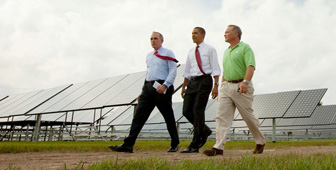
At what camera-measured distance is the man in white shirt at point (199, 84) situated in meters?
4.36

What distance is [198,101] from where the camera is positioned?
4336mm

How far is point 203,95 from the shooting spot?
171 inches

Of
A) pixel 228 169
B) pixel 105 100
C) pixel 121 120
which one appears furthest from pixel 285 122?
pixel 228 169

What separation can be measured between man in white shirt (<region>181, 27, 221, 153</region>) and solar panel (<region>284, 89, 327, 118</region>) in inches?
304

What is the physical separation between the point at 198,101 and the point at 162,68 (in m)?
0.79

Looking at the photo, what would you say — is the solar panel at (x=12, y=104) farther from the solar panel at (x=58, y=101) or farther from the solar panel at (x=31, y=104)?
the solar panel at (x=58, y=101)

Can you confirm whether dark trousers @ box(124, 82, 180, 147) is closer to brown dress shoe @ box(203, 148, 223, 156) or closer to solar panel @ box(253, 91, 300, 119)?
brown dress shoe @ box(203, 148, 223, 156)

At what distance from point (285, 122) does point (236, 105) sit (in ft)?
52.9

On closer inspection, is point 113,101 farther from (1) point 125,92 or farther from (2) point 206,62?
(2) point 206,62

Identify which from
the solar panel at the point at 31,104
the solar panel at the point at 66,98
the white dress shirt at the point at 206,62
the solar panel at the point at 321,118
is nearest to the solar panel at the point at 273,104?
the solar panel at the point at 321,118

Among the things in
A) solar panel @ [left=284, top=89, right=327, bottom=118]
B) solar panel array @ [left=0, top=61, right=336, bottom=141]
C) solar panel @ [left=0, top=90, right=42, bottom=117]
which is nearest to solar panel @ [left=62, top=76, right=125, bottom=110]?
solar panel array @ [left=0, top=61, right=336, bottom=141]

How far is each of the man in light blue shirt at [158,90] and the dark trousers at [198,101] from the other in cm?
32

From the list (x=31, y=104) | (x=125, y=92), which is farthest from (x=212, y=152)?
(x=31, y=104)

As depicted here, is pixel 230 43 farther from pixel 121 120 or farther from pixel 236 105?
pixel 121 120
